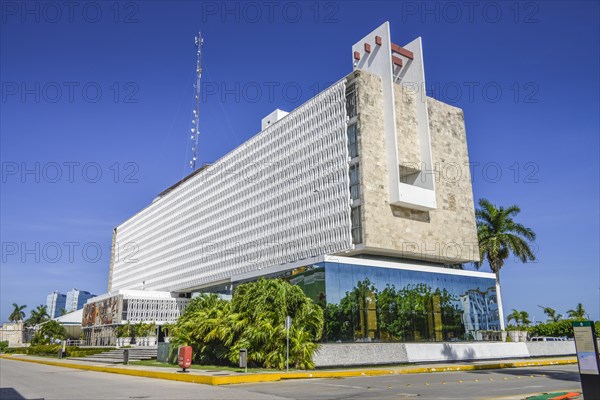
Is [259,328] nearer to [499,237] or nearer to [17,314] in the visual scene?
[499,237]

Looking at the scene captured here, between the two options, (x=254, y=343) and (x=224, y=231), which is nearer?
(x=254, y=343)

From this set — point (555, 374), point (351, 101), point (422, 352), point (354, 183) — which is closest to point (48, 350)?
point (354, 183)

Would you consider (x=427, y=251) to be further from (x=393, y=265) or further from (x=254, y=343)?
(x=254, y=343)

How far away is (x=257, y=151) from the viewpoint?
74250mm

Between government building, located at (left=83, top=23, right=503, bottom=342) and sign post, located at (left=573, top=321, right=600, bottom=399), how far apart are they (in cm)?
2504

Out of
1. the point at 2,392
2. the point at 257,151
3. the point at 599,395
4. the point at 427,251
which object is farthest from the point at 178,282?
the point at 599,395

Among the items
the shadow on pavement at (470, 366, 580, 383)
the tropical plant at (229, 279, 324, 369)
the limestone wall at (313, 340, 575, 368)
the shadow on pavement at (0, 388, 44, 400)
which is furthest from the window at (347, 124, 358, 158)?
the shadow on pavement at (0, 388, 44, 400)

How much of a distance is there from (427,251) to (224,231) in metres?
36.9

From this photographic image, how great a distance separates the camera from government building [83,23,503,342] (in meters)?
40.6

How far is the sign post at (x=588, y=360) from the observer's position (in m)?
10.5

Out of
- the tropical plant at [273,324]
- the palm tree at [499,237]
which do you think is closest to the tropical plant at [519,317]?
the palm tree at [499,237]

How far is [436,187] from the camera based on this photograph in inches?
2328

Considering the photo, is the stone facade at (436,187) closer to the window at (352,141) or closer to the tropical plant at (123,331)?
the window at (352,141)

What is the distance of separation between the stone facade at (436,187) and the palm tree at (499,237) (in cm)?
372
